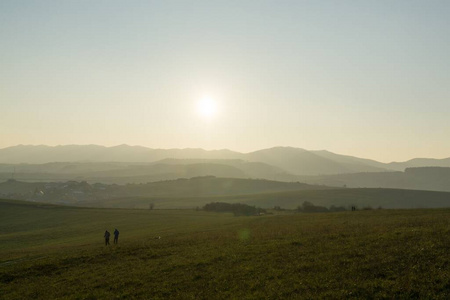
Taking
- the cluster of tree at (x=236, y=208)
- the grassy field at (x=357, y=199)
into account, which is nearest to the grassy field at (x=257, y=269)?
the cluster of tree at (x=236, y=208)

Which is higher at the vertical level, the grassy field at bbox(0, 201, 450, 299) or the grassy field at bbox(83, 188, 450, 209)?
the grassy field at bbox(0, 201, 450, 299)

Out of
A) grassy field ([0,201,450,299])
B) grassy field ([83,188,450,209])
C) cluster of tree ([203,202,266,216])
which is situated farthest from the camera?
grassy field ([83,188,450,209])

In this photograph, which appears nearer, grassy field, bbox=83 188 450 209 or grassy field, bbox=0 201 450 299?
grassy field, bbox=0 201 450 299

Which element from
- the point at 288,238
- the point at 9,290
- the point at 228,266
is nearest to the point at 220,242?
the point at 288,238

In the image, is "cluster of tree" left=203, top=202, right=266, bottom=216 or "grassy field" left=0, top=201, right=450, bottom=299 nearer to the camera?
"grassy field" left=0, top=201, right=450, bottom=299

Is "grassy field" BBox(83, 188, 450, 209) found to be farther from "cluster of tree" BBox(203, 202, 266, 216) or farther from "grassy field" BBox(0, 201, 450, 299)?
"grassy field" BBox(0, 201, 450, 299)

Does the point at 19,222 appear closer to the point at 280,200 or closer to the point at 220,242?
the point at 220,242

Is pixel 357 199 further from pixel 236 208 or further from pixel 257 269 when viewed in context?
pixel 257 269

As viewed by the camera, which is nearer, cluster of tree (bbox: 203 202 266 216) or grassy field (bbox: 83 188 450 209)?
cluster of tree (bbox: 203 202 266 216)

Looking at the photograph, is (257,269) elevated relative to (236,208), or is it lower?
elevated

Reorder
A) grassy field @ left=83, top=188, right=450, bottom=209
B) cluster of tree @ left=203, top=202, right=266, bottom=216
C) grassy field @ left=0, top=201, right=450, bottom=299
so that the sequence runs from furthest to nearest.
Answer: grassy field @ left=83, top=188, right=450, bottom=209
cluster of tree @ left=203, top=202, right=266, bottom=216
grassy field @ left=0, top=201, right=450, bottom=299

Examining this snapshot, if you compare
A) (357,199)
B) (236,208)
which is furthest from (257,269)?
(357,199)

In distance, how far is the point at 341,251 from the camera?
2675cm

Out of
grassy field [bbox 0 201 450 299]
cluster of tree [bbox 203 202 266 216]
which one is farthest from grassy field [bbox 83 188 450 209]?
grassy field [bbox 0 201 450 299]
